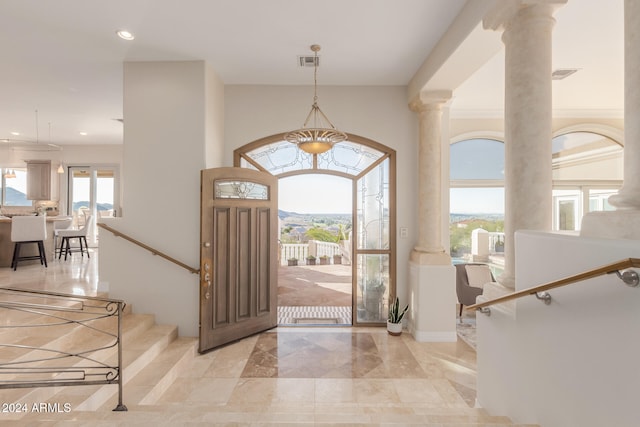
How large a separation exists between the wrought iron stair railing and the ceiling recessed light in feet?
9.06

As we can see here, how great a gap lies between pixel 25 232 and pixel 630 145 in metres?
8.26

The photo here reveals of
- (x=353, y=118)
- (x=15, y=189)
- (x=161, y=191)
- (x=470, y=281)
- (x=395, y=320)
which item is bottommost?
(x=395, y=320)

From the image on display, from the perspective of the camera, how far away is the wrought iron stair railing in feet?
7.45

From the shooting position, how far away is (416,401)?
2883mm

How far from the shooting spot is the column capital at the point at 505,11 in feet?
7.25

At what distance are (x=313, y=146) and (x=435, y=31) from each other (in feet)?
5.88

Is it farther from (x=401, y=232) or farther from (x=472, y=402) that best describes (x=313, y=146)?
(x=472, y=402)

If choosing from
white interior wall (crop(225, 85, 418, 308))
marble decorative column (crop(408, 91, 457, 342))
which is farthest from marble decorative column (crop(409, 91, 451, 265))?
white interior wall (crop(225, 85, 418, 308))

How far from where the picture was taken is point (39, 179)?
8695mm

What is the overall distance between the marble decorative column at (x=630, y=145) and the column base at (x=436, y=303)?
289 cm

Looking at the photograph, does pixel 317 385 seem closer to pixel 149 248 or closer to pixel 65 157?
pixel 149 248

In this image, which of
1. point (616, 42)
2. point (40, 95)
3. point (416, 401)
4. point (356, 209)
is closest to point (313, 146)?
point (356, 209)

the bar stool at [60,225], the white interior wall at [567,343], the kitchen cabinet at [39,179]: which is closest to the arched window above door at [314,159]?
the white interior wall at [567,343]

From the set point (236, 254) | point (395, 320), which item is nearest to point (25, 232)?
point (236, 254)
